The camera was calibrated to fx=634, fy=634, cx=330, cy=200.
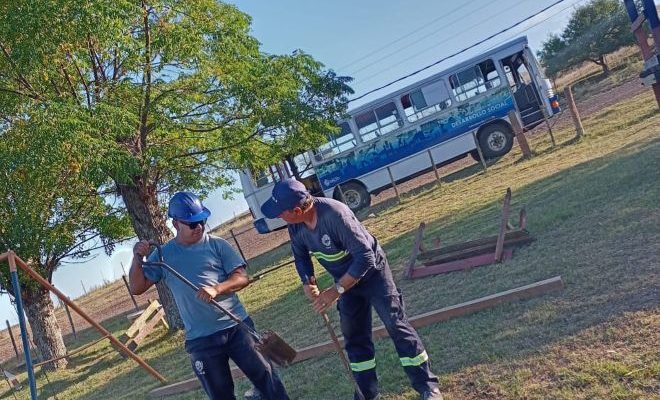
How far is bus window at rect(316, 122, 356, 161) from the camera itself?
18.4m

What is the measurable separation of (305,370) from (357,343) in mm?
1790

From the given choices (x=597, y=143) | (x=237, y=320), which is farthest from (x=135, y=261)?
(x=597, y=143)

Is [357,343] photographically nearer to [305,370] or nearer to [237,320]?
[237,320]

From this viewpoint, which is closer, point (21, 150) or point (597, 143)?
point (21, 150)

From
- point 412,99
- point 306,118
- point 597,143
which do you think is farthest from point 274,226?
point 597,143

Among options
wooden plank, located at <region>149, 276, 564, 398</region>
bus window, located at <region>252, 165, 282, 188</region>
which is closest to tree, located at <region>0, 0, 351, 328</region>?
wooden plank, located at <region>149, 276, 564, 398</region>

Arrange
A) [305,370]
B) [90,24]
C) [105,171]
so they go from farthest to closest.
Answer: [105,171] → [90,24] → [305,370]

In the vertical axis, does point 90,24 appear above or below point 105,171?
above

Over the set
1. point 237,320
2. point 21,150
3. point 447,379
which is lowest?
point 447,379

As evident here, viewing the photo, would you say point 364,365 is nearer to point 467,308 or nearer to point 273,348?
point 273,348

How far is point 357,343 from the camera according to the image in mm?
4344

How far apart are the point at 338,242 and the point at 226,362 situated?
115cm

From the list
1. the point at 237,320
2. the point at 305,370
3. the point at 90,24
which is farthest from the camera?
the point at 90,24

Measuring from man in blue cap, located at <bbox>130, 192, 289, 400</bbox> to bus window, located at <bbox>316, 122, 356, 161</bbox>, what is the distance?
14220mm
